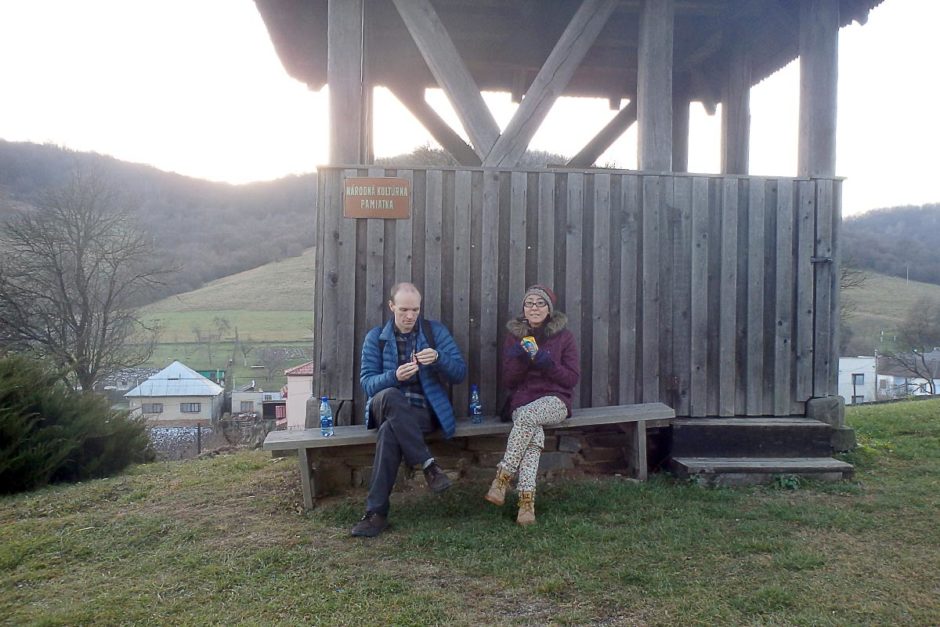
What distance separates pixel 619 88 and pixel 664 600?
22.3ft

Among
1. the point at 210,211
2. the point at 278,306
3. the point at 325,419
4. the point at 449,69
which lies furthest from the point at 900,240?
the point at 210,211

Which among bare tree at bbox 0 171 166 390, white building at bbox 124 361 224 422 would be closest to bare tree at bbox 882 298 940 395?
bare tree at bbox 0 171 166 390

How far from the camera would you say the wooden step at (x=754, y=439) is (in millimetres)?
5133

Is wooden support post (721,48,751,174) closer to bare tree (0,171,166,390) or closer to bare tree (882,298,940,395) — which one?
bare tree (0,171,166,390)

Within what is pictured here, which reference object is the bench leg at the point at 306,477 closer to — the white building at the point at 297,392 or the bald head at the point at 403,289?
the bald head at the point at 403,289

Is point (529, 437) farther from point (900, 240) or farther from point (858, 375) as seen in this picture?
point (900, 240)

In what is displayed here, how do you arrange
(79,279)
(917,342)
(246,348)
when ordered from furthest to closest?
(246,348)
(917,342)
(79,279)

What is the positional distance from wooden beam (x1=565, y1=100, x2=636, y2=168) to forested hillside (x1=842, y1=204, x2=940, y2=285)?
31286 millimetres

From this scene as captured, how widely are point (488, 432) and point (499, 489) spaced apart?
52 cm

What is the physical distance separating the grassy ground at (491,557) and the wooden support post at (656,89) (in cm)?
266

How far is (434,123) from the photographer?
300 inches

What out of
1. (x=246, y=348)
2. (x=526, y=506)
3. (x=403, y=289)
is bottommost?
(x=246, y=348)

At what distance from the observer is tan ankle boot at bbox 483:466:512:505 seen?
413 cm

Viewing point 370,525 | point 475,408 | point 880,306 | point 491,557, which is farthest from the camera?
point 880,306
